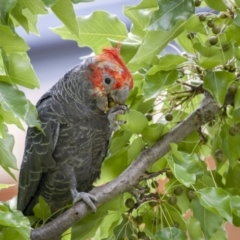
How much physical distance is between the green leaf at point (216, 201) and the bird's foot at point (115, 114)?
0.27 meters

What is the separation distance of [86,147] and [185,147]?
0.90ft

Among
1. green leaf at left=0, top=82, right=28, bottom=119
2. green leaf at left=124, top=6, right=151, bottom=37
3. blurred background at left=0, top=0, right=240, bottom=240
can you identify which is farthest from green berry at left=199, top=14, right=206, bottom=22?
blurred background at left=0, top=0, right=240, bottom=240

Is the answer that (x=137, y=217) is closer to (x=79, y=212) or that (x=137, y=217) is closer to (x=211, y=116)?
(x=79, y=212)

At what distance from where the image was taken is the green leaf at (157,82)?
0.82 meters

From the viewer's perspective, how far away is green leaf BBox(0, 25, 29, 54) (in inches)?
28.9

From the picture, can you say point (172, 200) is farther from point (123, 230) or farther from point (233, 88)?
point (233, 88)

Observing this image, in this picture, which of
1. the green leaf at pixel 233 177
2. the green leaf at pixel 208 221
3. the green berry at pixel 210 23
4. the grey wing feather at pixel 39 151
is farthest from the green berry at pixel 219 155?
the grey wing feather at pixel 39 151

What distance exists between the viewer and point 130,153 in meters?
0.94

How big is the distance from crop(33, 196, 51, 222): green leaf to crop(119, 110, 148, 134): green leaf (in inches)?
8.0

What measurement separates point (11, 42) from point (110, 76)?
34 centimetres

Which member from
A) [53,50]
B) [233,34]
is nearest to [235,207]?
[233,34]

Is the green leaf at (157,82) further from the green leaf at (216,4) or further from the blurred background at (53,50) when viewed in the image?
the blurred background at (53,50)

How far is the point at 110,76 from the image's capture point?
106 centimetres

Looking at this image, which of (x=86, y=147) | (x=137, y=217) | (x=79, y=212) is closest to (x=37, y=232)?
(x=79, y=212)
